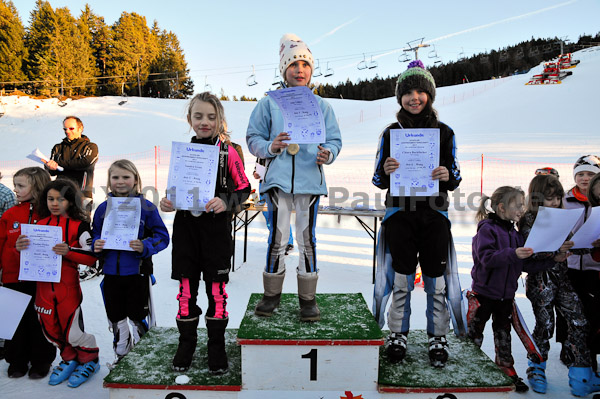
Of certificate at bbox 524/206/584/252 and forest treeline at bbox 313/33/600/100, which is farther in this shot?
forest treeline at bbox 313/33/600/100

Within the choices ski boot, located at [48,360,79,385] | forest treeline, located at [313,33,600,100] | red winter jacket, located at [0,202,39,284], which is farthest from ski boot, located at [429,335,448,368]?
forest treeline, located at [313,33,600,100]

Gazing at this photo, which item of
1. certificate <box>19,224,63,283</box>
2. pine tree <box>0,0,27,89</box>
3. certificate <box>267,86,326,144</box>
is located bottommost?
certificate <box>19,224,63,283</box>

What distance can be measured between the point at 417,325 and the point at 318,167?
6.59 ft

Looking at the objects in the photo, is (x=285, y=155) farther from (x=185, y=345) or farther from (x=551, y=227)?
(x=551, y=227)

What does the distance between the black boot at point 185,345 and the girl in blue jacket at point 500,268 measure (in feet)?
6.32

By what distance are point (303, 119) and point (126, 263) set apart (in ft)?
4.95

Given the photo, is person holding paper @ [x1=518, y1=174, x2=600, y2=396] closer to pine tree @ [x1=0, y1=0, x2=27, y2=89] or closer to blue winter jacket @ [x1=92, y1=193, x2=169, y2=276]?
blue winter jacket @ [x1=92, y1=193, x2=169, y2=276]

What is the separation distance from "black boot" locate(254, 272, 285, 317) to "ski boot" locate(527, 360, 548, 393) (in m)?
1.88

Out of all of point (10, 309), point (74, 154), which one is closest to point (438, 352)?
point (10, 309)

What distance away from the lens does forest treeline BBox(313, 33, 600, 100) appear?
45000 millimetres

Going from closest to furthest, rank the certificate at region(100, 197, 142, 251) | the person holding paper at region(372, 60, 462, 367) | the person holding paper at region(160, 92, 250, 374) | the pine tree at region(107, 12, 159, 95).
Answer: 1. the person holding paper at region(160, 92, 250, 374)
2. the person holding paper at region(372, 60, 462, 367)
3. the certificate at region(100, 197, 142, 251)
4. the pine tree at region(107, 12, 159, 95)

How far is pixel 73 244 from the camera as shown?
272cm

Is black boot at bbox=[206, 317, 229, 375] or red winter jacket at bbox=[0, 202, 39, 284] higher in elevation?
red winter jacket at bbox=[0, 202, 39, 284]

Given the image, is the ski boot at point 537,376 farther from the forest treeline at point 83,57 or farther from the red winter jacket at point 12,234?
the forest treeline at point 83,57
